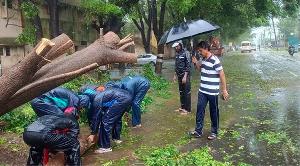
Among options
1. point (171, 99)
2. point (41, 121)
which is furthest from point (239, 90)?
point (41, 121)

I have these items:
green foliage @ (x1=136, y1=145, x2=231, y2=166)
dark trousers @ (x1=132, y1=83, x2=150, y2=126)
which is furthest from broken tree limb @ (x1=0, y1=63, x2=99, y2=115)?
dark trousers @ (x1=132, y1=83, x2=150, y2=126)

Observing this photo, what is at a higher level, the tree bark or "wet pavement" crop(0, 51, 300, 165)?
the tree bark

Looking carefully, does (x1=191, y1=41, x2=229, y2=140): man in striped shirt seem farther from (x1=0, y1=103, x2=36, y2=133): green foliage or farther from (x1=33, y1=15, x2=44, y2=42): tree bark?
(x1=33, y1=15, x2=44, y2=42): tree bark

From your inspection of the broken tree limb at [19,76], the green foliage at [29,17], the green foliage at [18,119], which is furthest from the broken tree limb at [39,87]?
the green foliage at [29,17]

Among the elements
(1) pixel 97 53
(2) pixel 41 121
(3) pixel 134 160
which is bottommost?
(3) pixel 134 160

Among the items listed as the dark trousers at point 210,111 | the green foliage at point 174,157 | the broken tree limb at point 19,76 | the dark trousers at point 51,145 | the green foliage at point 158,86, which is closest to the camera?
the dark trousers at point 51,145

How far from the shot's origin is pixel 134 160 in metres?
6.73

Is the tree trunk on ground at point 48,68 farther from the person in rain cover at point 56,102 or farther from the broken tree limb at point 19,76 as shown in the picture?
the person in rain cover at point 56,102

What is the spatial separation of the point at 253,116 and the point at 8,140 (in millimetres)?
5506

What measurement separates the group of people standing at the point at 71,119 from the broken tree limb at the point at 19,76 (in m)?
0.43

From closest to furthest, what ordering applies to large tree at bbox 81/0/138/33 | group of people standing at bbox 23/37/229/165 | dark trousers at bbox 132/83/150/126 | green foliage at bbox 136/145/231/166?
group of people standing at bbox 23/37/229/165, green foliage at bbox 136/145/231/166, dark trousers at bbox 132/83/150/126, large tree at bbox 81/0/138/33

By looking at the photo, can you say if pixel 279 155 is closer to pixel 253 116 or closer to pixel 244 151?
pixel 244 151

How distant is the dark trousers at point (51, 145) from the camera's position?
507cm

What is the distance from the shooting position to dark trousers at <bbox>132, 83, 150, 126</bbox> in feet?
29.0
